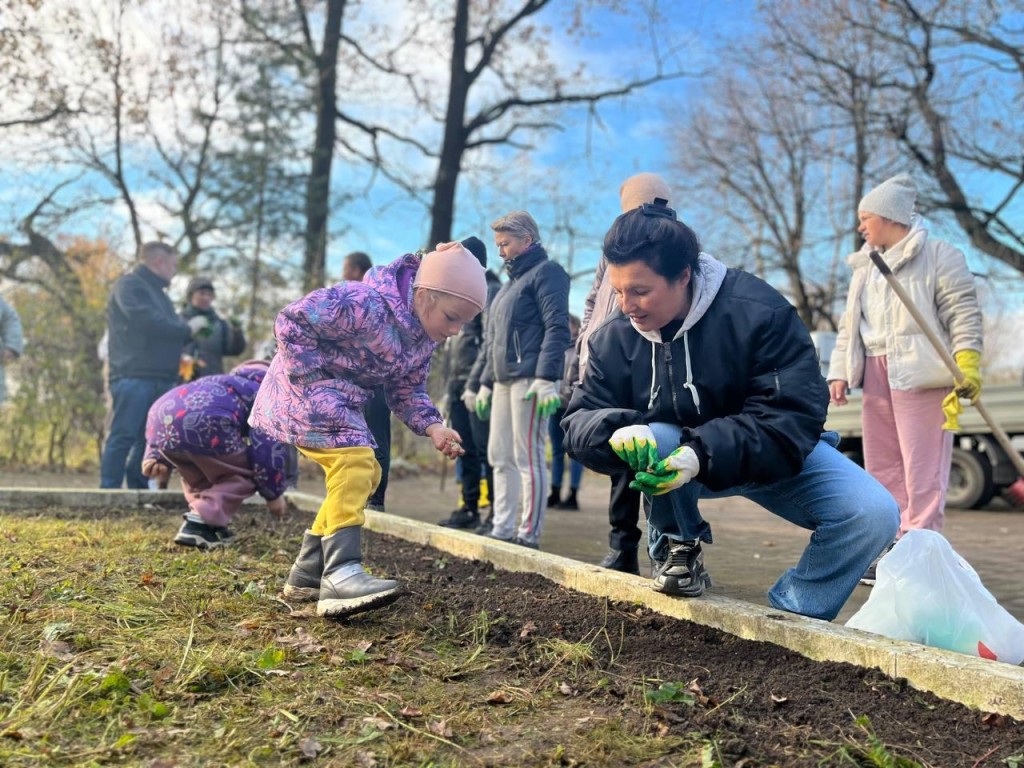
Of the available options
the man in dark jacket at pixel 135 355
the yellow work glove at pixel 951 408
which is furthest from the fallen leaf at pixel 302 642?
the man in dark jacket at pixel 135 355

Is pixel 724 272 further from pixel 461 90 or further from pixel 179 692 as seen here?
pixel 461 90

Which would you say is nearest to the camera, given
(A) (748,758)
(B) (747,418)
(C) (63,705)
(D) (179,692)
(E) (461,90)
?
(A) (748,758)

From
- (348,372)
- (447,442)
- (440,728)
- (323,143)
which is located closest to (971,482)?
(447,442)

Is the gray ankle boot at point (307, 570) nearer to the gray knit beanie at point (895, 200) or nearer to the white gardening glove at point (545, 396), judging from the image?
the white gardening glove at point (545, 396)

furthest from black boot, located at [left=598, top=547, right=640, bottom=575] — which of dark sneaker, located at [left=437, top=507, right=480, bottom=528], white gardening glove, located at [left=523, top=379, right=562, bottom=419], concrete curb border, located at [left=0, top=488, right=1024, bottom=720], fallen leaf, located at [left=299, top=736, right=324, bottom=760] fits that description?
fallen leaf, located at [left=299, top=736, right=324, bottom=760]

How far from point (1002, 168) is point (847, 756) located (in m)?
17.8

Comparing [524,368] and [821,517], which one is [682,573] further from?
[524,368]

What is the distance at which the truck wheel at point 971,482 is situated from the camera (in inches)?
373

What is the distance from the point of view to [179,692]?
221 cm

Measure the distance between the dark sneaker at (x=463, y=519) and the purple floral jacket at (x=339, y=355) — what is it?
334 cm

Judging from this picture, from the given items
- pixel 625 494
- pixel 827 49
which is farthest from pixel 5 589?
pixel 827 49

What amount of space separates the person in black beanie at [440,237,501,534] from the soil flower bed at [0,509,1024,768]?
10.6ft

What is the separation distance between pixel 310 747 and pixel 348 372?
5.31 ft

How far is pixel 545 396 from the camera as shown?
513 centimetres
